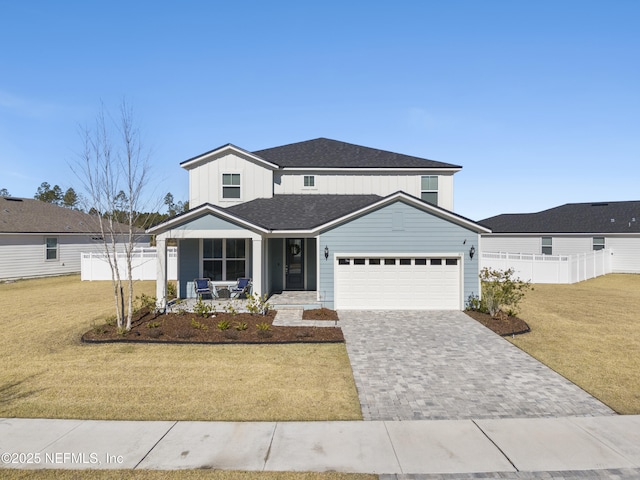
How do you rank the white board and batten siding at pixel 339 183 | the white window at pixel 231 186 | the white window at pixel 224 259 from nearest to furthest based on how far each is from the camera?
the white window at pixel 224 259 < the white window at pixel 231 186 < the white board and batten siding at pixel 339 183

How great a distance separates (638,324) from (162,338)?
15.6 metres

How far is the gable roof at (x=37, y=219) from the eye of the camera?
24.5m

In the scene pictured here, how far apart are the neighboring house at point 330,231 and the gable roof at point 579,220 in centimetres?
1534

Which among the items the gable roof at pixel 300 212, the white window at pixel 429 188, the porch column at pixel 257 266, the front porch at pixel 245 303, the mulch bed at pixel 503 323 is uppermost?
the white window at pixel 429 188

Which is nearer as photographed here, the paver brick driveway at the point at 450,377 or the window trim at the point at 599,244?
the paver brick driveway at the point at 450,377

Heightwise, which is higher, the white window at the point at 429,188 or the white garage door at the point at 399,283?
the white window at the point at 429,188

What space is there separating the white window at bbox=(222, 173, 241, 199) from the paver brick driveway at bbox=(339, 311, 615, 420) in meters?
10.1

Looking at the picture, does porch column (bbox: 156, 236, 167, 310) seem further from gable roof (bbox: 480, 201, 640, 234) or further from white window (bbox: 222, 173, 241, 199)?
gable roof (bbox: 480, 201, 640, 234)

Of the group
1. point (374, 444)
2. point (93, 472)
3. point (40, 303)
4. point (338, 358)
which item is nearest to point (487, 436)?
point (374, 444)

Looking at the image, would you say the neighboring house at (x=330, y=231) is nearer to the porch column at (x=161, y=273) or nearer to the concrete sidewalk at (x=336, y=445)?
the porch column at (x=161, y=273)

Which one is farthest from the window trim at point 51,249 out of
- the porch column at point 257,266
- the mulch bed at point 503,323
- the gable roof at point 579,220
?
the gable roof at point 579,220

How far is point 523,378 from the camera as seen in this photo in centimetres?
773

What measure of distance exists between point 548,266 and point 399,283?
13913 millimetres

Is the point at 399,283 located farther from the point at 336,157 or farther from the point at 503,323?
the point at 336,157
